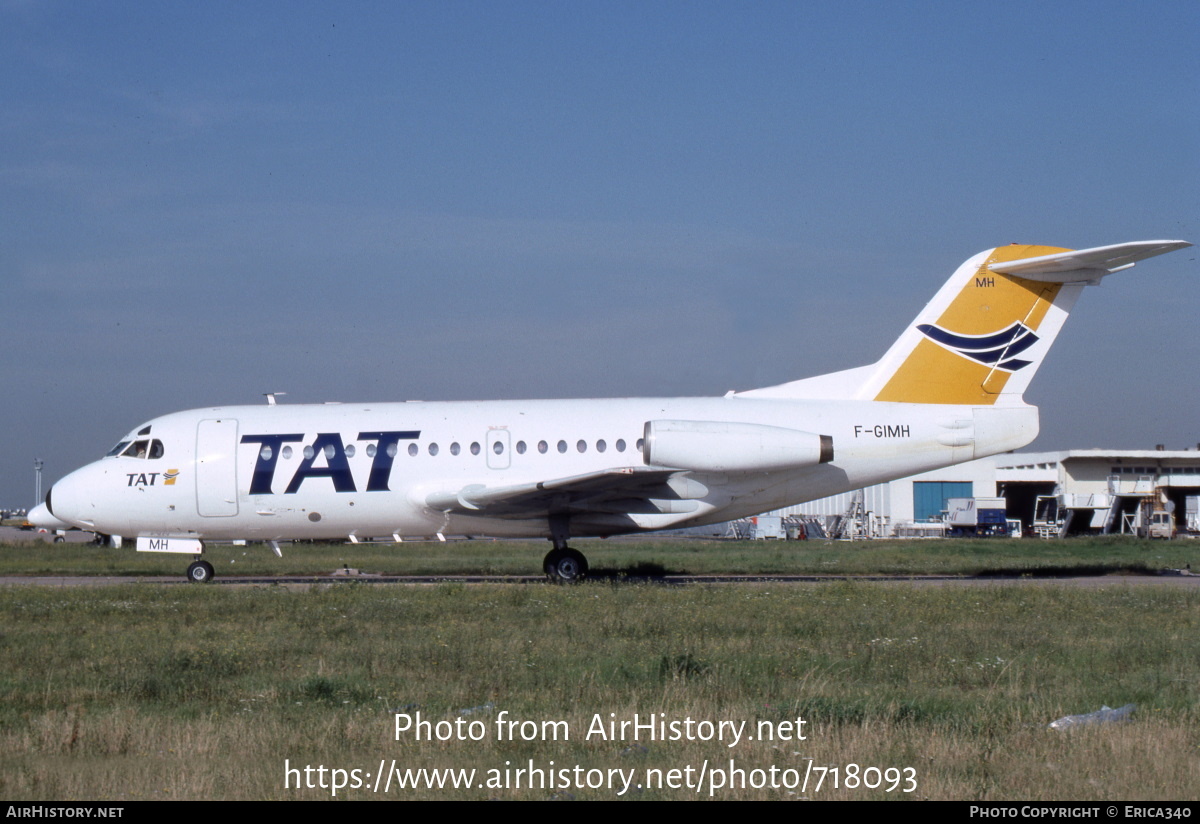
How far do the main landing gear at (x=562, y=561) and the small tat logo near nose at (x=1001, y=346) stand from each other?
8393 millimetres

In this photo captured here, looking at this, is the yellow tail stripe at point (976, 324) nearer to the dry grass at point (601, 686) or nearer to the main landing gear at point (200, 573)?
the dry grass at point (601, 686)

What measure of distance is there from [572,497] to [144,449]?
902 cm

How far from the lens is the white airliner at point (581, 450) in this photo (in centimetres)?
2175

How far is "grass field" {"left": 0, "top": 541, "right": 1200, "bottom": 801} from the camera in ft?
22.9

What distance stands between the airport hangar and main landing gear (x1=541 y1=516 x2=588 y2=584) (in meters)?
35.2

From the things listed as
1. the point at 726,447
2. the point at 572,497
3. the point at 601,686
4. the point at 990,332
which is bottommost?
the point at 601,686

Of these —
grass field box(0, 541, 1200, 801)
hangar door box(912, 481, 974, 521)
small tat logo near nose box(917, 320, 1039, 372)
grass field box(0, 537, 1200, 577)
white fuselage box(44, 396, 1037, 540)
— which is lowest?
grass field box(0, 537, 1200, 577)

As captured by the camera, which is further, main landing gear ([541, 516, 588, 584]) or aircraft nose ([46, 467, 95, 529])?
aircraft nose ([46, 467, 95, 529])

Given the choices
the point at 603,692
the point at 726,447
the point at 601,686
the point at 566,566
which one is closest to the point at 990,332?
the point at 726,447

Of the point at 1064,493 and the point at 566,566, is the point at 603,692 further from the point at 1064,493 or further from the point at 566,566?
the point at 1064,493

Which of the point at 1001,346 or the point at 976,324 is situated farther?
the point at 976,324

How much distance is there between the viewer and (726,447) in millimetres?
20844

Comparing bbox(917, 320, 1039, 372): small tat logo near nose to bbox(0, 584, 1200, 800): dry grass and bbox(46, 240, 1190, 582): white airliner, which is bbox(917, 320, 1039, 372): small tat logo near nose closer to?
bbox(46, 240, 1190, 582): white airliner

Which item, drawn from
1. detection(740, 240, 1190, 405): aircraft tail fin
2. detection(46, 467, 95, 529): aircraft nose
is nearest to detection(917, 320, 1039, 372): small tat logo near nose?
detection(740, 240, 1190, 405): aircraft tail fin
